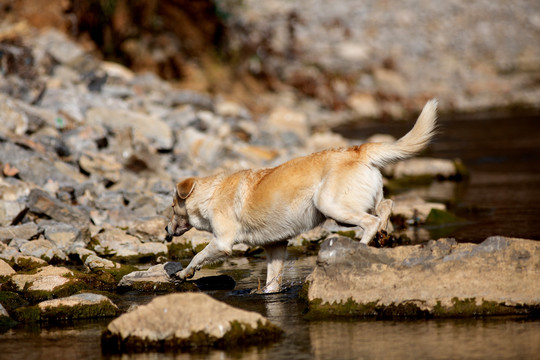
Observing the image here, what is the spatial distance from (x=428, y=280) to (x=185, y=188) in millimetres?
3352

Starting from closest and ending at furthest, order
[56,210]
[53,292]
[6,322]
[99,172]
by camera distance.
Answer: [6,322], [53,292], [56,210], [99,172]

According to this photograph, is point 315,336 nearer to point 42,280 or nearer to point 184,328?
point 184,328

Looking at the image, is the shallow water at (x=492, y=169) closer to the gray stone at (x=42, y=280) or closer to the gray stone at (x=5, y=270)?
the gray stone at (x=42, y=280)

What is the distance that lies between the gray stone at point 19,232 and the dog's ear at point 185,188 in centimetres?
282

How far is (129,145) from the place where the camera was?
15.2 metres

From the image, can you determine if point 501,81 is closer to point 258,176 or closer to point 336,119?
point 336,119

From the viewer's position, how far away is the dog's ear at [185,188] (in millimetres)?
9078

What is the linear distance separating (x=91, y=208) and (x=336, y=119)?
85.8ft

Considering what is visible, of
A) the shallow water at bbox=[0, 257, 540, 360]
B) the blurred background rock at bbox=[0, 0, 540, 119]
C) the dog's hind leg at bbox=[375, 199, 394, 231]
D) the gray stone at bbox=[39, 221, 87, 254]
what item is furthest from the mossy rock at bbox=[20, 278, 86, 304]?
the blurred background rock at bbox=[0, 0, 540, 119]

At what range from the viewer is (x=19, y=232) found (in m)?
10.6

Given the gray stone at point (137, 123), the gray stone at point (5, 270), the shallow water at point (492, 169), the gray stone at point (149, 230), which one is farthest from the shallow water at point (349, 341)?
the gray stone at point (137, 123)

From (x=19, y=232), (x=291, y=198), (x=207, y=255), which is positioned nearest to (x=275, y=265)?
(x=207, y=255)

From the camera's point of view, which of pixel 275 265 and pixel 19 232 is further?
pixel 19 232

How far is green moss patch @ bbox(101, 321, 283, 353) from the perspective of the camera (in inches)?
248
